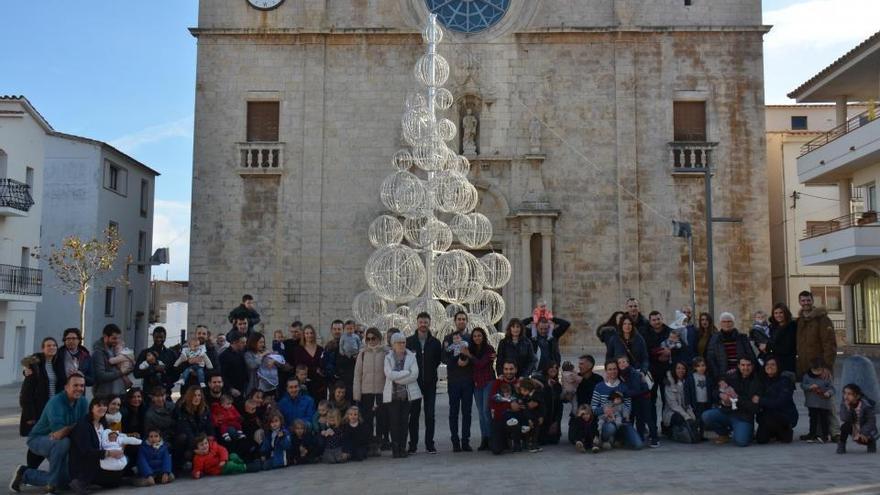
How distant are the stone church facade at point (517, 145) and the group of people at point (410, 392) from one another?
38.3ft

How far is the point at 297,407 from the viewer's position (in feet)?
32.6

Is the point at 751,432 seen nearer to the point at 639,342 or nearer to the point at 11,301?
the point at 639,342

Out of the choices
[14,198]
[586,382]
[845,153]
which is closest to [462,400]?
[586,382]

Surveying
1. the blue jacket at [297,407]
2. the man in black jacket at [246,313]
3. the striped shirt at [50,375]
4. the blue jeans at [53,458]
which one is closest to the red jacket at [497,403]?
the blue jacket at [297,407]

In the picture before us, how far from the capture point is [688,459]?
922cm

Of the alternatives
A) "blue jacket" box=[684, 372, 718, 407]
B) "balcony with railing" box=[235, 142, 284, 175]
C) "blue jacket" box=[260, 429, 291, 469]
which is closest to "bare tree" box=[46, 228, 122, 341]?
"balcony with railing" box=[235, 142, 284, 175]

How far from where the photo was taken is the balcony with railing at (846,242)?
20.0 m

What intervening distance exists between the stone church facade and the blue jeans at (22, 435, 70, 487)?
14.6 meters

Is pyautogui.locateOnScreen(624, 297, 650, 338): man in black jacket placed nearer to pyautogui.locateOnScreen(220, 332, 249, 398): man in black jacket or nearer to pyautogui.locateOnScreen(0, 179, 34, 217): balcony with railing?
pyautogui.locateOnScreen(220, 332, 249, 398): man in black jacket

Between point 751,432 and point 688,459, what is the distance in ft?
4.79

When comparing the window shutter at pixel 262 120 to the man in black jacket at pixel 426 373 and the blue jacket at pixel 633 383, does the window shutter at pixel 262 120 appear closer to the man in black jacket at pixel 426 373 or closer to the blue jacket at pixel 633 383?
the man in black jacket at pixel 426 373

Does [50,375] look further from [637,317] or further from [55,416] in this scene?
[637,317]

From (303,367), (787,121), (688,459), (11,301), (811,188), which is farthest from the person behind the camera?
(787,121)

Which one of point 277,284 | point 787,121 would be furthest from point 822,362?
point 787,121
